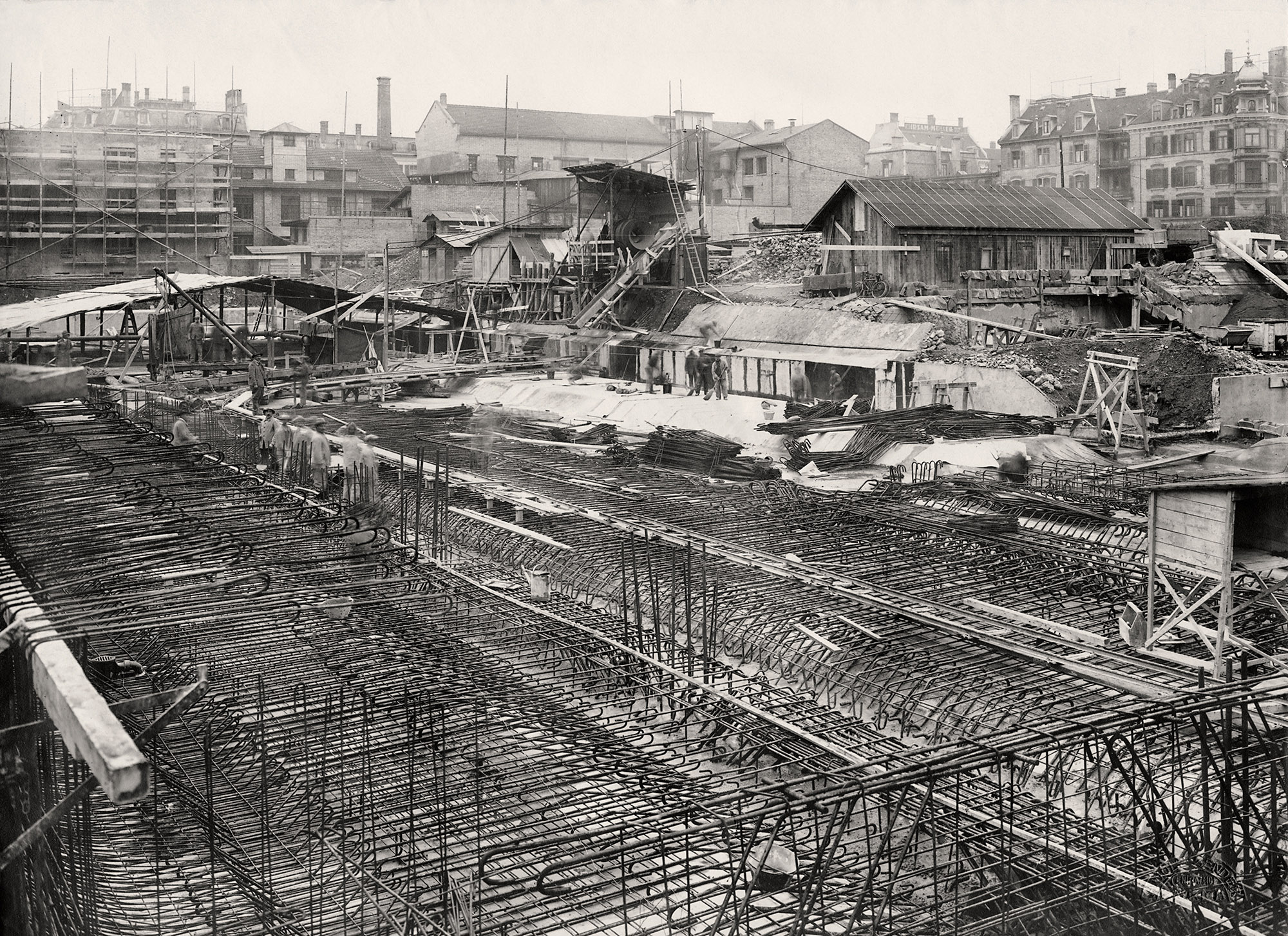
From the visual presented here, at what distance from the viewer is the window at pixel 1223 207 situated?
53750mm

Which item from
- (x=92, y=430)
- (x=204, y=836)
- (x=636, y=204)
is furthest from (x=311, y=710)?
(x=636, y=204)

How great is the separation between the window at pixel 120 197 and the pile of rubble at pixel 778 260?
2488 cm

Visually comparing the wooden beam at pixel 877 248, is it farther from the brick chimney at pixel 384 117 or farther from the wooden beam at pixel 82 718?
the brick chimney at pixel 384 117

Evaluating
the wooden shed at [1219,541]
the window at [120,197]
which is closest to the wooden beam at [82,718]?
the wooden shed at [1219,541]

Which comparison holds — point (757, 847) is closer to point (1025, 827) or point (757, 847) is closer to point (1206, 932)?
point (1025, 827)

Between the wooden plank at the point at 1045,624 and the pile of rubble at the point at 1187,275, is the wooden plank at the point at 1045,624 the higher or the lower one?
the lower one

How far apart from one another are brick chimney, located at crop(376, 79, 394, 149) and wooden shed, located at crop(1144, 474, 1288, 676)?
229 ft

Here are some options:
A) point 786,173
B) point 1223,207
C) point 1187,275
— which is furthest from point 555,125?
point 1187,275

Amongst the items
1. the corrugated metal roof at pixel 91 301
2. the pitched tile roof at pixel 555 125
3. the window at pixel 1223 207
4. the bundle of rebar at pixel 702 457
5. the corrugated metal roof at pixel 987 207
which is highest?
the pitched tile roof at pixel 555 125

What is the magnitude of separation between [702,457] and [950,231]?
18856 mm

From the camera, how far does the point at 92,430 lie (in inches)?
640

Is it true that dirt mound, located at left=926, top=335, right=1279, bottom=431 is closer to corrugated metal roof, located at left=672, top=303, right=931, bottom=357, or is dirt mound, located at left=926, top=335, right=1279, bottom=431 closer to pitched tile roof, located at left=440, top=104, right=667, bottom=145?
corrugated metal roof, located at left=672, top=303, right=931, bottom=357

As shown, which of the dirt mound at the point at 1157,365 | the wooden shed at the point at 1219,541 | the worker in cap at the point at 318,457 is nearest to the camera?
the wooden shed at the point at 1219,541

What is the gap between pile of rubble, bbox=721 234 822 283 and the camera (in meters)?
48.9
